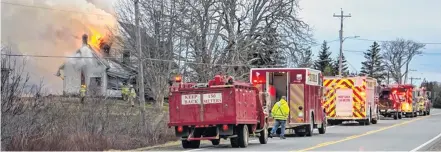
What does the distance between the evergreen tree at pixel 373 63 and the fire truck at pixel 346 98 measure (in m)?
97.4

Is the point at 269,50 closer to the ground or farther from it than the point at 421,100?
farther from it

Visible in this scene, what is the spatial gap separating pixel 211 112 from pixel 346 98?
2081 centimetres

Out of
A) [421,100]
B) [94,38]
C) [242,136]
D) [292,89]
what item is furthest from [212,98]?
[421,100]

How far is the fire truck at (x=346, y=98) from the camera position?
131 ft

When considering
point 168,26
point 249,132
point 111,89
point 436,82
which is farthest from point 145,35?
point 436,82

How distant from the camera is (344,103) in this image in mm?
40062

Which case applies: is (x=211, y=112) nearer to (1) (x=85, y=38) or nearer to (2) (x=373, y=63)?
(1) (x=85, y=38)

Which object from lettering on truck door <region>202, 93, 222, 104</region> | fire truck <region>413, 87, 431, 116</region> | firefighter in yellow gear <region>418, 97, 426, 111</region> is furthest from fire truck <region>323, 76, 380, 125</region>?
firefighter in yellow gear <region>418, 97, 426, 111</region>

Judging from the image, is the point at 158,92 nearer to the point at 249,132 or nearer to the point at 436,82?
the point at 249,132

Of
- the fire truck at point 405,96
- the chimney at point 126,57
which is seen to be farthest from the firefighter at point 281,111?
the fire truck at point 405,96

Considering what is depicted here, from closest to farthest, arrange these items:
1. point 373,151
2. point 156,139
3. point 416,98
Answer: point 373,151 → point 156,139 → point 416,98

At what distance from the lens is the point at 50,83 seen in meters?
26.5

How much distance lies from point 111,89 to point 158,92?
956 cm

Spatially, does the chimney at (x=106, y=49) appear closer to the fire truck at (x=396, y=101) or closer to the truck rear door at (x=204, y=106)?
the truck rear door at (x=204, y=106)
